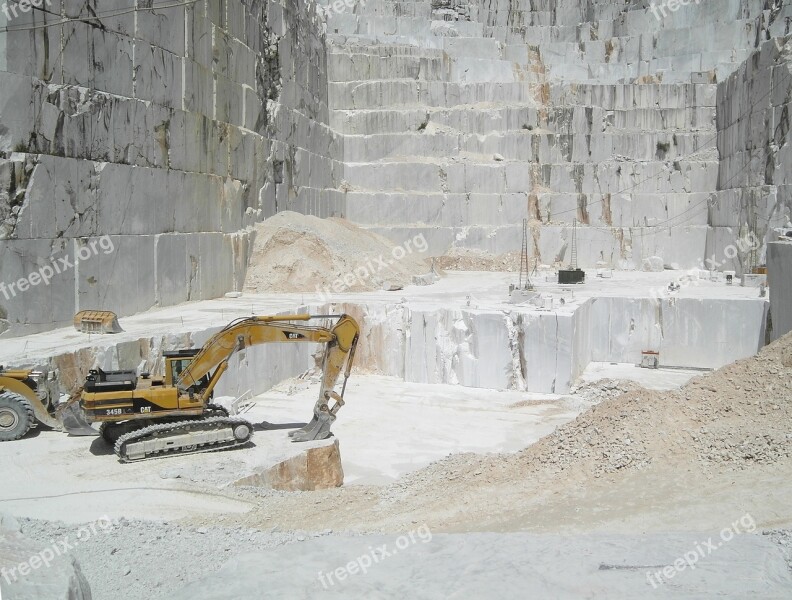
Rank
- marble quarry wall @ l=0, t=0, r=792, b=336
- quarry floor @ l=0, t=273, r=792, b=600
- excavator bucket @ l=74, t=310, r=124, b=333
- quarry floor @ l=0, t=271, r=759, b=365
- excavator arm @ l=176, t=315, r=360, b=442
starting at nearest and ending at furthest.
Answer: quarry floor @ l=0, t=273, r=792, b=600
excavator arm @ l=176, t=315, r=360, b=442
quarry floor @ l=0, t=271, r=759, b=365
excavator bucket @ l=74, t=310, r=124, b=333
marble quarry wall @ l=0, t=0, r=792, b=336

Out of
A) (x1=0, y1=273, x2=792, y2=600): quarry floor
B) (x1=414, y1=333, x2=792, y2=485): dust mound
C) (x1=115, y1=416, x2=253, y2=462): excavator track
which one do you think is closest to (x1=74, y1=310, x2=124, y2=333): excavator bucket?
(x1=0, y1=273, x2=792, y2=600): quarry floor

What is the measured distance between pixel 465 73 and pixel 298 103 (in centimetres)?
937

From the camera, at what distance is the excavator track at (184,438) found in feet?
34.2

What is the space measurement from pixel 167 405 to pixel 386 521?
392cm

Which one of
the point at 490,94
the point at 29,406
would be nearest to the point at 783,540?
the point at 29,406

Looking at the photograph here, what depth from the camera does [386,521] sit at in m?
8.70

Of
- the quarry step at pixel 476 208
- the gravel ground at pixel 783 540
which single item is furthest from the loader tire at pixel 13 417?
the quarry step at pixel 476 208

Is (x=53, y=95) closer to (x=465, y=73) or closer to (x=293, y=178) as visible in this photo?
(x=293, y=178)

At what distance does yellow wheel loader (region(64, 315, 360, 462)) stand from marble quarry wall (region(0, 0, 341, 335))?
4365mm

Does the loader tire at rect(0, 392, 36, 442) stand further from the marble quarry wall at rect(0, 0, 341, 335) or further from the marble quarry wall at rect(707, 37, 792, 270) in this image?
the marble quarry wall at rect(707, 37, 792, 270)

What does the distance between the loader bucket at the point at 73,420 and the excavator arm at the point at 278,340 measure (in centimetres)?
151

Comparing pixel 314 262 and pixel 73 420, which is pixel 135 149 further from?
pixel 73 420

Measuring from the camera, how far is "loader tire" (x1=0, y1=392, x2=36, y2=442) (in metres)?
10.7

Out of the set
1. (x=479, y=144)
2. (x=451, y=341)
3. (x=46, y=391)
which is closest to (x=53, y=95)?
(x=46, y=391)
